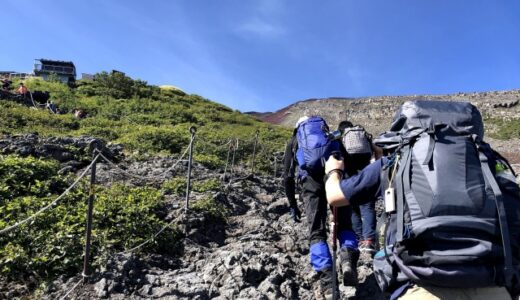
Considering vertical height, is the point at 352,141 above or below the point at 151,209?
above

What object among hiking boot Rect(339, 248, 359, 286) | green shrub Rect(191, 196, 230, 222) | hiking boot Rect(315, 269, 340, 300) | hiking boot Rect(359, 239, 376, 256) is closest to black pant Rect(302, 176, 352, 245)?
hiking boot Rect(339, 248, 359, 286)

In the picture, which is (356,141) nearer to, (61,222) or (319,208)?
(319,208)

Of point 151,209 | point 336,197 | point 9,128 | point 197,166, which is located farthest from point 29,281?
point 9,128

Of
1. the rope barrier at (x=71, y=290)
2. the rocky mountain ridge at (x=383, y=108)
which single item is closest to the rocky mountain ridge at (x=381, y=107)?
the rocky mountain ridge at (x=383, y=108)

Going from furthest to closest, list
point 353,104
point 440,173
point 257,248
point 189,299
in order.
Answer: point 353,104 → point 257,248 → point 189,299 → point 440,173

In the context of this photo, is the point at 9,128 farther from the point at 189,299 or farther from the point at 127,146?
the point at 189,299

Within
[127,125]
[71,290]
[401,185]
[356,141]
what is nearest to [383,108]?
[127,125]

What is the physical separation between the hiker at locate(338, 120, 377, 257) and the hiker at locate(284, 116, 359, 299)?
57 centimetres

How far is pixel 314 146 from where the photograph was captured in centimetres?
397

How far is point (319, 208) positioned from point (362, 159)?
1.06 metres

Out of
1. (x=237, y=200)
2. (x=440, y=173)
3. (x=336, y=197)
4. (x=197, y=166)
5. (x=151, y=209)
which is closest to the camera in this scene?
(x=440, y=173)

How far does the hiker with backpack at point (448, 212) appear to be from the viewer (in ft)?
5.82

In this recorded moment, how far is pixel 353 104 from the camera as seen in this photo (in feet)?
163

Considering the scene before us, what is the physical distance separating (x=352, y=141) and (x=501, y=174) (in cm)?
298
